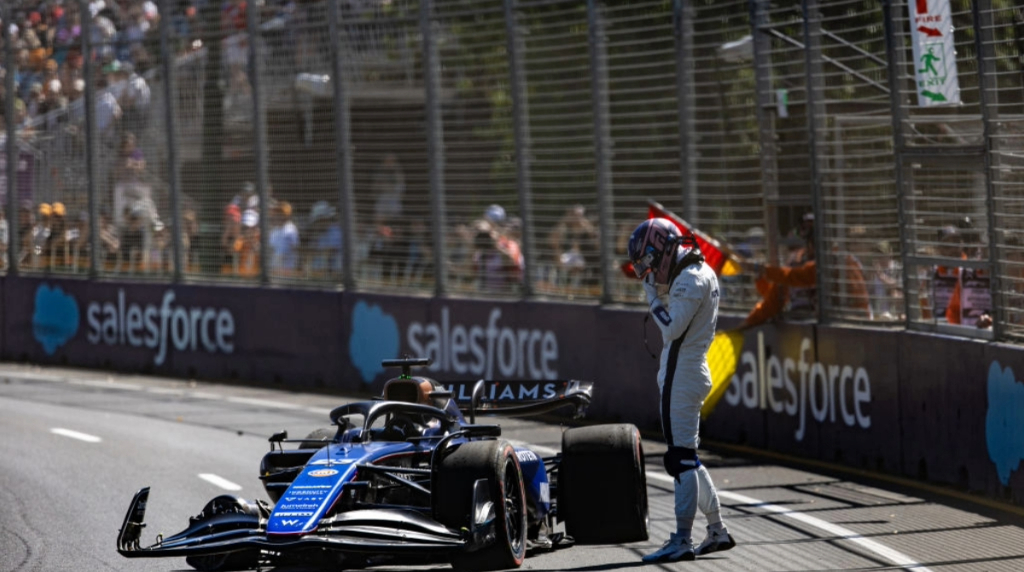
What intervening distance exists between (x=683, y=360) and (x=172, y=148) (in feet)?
43.2

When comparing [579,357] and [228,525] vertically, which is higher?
[579,357]

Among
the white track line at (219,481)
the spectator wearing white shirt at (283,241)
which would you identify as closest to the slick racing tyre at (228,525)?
the white track line at (219,481)

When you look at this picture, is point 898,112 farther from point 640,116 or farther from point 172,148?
point 172,148

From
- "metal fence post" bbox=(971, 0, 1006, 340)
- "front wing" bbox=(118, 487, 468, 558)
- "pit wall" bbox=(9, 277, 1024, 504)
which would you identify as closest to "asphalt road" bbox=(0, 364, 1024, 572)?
"pit wall" bbox=(9, 277, 1024, 504)

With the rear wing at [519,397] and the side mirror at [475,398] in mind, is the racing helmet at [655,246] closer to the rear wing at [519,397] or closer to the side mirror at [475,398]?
the rear wing at [519,397]

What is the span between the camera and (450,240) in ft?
56.5

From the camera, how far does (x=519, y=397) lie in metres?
Result: 9.60

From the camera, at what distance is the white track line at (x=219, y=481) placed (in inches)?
441

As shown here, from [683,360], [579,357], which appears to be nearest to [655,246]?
[683,360]

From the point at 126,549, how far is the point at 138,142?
1423cm

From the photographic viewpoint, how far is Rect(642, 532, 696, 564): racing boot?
838 centimetres

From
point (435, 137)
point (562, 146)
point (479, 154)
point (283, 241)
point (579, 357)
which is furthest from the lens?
point (283, 241)

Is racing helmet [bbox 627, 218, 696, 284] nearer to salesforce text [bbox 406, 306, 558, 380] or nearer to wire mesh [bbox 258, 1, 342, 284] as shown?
salesforce text [bbox 406, 306, 558, 380]

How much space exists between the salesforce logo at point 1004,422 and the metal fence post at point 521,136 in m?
6.40
